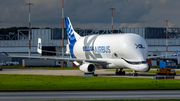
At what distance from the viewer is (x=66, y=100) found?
21.0 meters

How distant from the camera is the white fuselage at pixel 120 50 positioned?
45.2m

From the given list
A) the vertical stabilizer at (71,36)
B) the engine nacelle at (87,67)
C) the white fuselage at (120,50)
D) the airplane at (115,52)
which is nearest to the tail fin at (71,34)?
the vertical stabilizer at (71,36)

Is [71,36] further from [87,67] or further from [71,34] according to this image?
[87,67]

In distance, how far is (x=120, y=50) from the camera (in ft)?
153

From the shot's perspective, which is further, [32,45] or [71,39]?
[32,45]

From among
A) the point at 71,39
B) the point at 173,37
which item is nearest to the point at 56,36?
the point at 173,37

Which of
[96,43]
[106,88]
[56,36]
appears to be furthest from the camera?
[56,36]

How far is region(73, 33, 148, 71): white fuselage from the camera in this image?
148 ft

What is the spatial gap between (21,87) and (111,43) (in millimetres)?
21875

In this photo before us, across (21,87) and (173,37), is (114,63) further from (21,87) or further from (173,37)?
(173,37)

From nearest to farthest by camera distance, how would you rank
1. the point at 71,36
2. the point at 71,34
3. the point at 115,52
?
the point at 115,52 → the point at 71,36 → the point at 71,34

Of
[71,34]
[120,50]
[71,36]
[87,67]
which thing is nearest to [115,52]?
[120,50]

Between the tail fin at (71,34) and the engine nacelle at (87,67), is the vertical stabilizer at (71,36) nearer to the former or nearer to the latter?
the tail fin at (71,34)

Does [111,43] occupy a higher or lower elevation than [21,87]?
higher
